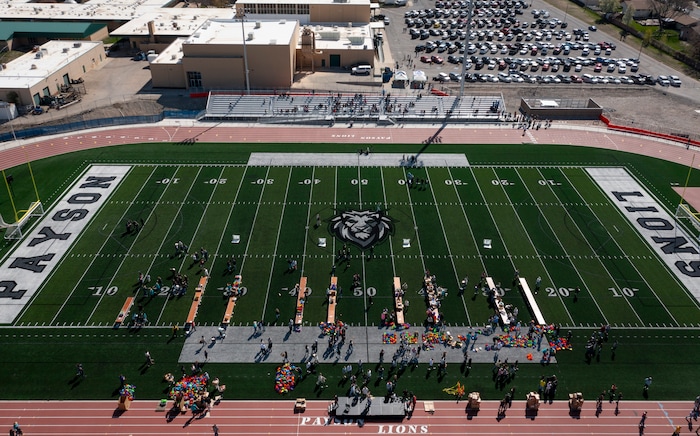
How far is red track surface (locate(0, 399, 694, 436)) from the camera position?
116 ft

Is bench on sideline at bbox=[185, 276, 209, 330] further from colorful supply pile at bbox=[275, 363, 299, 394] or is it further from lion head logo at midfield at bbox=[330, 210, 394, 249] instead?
lion head logo at midfield at bbox=[330, 210, 394, 249]

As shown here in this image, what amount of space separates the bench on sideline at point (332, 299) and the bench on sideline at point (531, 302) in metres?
16.2

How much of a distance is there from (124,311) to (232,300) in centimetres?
869

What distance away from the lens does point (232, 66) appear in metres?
86.6

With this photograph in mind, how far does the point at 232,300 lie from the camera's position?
45.6 meters

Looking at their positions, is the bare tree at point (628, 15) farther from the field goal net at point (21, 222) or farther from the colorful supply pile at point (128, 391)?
the colorful supply pile at point (128, 391)

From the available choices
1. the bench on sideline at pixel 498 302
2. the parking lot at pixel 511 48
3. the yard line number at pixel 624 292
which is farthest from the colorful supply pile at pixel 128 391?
the parking lot at pixel 511 48

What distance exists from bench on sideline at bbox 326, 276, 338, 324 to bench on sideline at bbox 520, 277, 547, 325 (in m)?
16.2

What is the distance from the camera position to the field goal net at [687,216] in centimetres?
5594

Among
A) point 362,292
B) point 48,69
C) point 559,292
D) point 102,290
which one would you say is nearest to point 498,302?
point 559,292

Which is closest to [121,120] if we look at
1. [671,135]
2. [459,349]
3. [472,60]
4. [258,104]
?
[258,104]

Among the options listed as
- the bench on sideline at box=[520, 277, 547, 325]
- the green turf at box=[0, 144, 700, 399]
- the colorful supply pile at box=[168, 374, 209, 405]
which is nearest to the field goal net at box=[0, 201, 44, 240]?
the green turf at box=[0, 144, 700, 399]

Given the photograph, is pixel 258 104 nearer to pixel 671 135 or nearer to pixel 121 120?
pixel 121 120

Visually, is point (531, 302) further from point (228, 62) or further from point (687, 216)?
point (228, 62)
